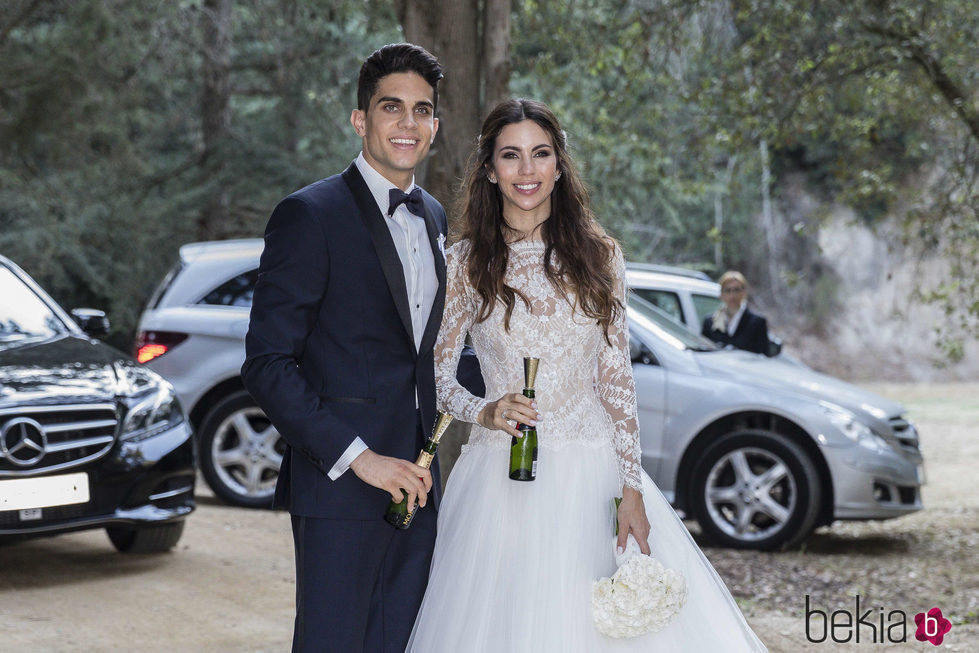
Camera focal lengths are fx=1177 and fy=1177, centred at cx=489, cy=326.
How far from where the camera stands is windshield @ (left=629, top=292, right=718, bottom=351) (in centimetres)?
845

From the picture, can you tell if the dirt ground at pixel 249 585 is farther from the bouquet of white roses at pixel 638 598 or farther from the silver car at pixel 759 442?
the bouquet of white roses at pixel 638 598

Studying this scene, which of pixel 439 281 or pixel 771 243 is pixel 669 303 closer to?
pixel 439 281

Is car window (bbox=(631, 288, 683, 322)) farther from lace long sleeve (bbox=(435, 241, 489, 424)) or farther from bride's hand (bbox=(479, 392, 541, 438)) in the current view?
bride's hand (bbox=(479, 392, 541, 438))

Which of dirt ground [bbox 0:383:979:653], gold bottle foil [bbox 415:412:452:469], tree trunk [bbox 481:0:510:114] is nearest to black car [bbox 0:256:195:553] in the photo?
dirt ground [bbox 0:383:979:653]

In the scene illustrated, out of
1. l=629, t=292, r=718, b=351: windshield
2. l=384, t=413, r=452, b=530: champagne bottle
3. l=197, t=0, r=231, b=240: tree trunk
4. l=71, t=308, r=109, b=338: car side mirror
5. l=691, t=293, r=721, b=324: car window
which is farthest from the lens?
l=197, t=0, r=231, b=240: tree trunk

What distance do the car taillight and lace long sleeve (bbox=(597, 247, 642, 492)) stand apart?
244 inches

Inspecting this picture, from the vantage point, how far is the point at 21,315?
7062mm

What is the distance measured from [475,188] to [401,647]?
1409 mm

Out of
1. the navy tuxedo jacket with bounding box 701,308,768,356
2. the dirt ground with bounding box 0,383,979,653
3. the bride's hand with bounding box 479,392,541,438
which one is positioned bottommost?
the dirt ground with bounding box 0,383,979,653

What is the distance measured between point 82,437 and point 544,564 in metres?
3.61

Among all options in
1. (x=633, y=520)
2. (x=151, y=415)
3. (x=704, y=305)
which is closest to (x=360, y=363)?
(x=633, y=520)

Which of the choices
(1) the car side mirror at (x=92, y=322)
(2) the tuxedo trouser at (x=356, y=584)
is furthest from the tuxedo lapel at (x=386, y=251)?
(1) the car side mirror at (x=92, y=322)

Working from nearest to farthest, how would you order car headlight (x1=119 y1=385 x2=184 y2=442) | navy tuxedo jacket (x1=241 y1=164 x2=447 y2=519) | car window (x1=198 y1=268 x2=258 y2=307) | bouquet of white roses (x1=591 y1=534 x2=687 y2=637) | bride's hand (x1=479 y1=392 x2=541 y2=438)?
navy tuxedo jacket (x1=241 y1=164 x2=447 y2=519), bouquet of white roses (x1=591 y1=534 x2=687 y2=637), bride's hand (x1=479 y1=392 x2=541 y2=438), car headlight (x1=119 y1=385 x2=184 y2=442), car window (x1=198 y1=268 x2=258 y2=307)

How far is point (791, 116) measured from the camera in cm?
980
